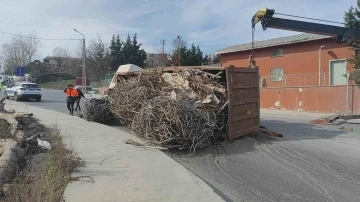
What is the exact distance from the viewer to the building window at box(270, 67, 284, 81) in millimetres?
32666

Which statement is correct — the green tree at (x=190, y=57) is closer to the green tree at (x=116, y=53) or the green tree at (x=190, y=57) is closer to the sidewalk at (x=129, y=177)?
the green tree at (x=116, y=53)

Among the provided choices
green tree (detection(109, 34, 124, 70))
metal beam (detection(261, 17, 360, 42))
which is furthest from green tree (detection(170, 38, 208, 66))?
metal beam (detection(261, 17, 360, 42))

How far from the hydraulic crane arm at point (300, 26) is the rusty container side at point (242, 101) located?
460 cm

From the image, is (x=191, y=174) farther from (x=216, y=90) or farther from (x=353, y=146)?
(x=353, y=146)

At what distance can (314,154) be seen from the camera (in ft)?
31.5

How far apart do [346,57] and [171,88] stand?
67.2 feet

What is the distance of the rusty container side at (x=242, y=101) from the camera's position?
10.8m

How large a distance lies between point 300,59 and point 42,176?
28.0 m

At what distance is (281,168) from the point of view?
816cm

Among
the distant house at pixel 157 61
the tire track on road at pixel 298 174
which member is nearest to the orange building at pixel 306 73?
the tire track on road at pixel 298 174

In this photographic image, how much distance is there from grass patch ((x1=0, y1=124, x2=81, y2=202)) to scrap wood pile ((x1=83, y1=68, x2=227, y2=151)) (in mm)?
2296

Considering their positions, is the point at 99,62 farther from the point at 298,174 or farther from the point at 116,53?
the point at 298,174

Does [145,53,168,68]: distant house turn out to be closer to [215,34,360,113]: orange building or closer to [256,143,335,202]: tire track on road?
[215,34,360,113]: orange building

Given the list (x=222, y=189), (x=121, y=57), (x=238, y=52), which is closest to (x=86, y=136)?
(x=222, y=189)
